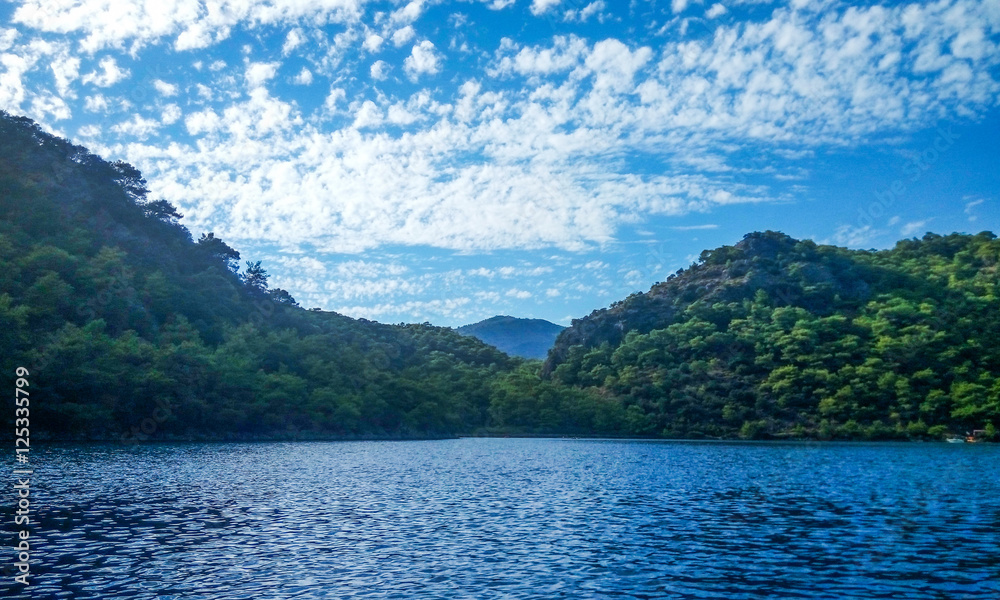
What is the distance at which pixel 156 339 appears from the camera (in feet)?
354

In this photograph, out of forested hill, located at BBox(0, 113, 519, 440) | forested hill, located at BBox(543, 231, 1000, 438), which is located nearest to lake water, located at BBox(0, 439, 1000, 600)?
forested hill, located at BBox(0, 113, 519, 440)

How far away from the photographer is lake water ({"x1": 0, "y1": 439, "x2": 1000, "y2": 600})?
2142 cm

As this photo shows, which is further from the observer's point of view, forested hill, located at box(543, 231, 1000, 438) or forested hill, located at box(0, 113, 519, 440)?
forested hill, located at box(543, 231, 1000, 438)

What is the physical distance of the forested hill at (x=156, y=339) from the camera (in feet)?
263

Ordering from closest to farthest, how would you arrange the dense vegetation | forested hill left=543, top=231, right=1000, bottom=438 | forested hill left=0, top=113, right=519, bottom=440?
forested hill left=0, top=113, right=519, bottom=440 < the dense vegetation < forested hill left=543, top=231, right=1000, bottom=438

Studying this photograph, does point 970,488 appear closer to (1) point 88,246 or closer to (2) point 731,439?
(2) point 731,439

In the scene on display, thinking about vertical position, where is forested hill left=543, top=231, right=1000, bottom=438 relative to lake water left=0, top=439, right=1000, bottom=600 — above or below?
above

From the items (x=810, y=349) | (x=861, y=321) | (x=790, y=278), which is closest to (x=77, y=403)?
(x=810, y=349)

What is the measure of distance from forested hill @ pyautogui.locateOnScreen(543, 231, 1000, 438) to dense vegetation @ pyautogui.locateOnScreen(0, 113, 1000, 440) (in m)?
0.46

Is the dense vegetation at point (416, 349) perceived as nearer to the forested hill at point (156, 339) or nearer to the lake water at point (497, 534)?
the forested hill at point (156, 339)

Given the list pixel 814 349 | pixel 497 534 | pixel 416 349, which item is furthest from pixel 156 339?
pixel 814 349

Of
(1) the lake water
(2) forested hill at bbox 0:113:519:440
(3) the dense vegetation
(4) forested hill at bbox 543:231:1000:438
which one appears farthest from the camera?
(4) forested hill at bbox 543:231:1000:438

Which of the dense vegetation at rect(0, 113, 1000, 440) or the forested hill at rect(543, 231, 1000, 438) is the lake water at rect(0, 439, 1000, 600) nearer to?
the dense vegetation at rect(0, 113, 1000, 440)

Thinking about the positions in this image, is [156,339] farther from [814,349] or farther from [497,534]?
[814,349]
